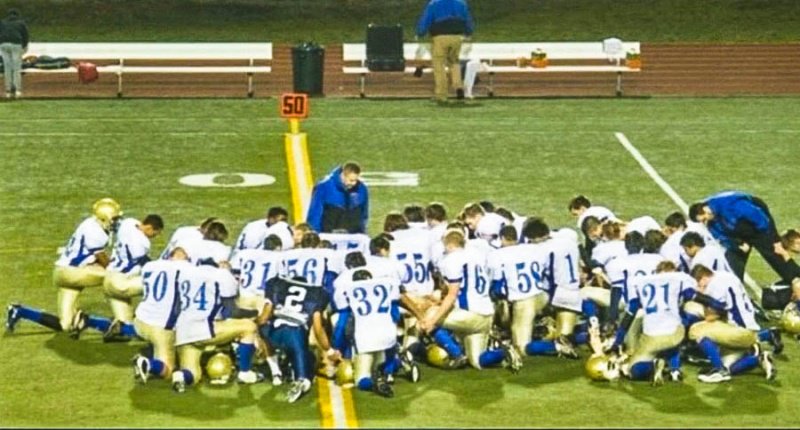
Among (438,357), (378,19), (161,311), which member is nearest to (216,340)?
(161,311)

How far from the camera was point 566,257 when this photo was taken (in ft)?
47.6

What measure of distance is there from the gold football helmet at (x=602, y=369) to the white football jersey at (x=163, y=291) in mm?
3129

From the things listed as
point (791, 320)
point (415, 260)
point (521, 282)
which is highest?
point (415, 260)

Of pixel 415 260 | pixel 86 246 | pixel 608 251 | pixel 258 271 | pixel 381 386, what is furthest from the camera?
pixel 86 246

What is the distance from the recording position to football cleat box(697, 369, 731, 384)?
13594 mm

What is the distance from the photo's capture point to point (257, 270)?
13984 millimetres

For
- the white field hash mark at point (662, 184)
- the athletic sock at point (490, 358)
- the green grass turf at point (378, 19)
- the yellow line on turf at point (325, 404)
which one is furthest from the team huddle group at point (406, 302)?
the green grass turf at point (378, 19)

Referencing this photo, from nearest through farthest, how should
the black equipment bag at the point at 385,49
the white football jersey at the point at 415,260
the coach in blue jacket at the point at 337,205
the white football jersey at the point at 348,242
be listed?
the white football jersey at the point at 415,260
the white football jersey at the point at 348,242
the coach in blue jacket at the point at 337,205
the black equipment bag at the point at 385,49

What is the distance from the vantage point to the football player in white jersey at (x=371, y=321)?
13156 mm

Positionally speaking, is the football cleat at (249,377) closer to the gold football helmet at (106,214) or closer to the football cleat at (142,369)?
the football cleat at (142,369)

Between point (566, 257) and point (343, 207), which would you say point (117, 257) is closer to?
point (343, 207)

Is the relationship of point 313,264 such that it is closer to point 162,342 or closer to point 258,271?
point 258,271

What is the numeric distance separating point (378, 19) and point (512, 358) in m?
27.9

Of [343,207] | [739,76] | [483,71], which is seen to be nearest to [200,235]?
[343,207]
